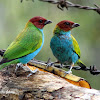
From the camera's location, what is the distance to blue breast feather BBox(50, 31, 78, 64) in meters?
4.07

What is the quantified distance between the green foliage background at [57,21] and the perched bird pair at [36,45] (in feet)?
7.30

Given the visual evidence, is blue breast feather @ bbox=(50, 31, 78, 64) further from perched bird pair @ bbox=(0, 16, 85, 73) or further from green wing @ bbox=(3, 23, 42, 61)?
green wing @ bbox=(3, 23, 42, 61)

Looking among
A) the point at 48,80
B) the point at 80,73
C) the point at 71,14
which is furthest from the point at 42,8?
the point at 48,80

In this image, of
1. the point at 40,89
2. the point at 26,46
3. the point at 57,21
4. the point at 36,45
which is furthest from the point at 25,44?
the point at 57,21

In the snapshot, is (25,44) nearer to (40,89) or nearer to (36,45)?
(36,45)

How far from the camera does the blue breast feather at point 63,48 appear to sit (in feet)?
13.4

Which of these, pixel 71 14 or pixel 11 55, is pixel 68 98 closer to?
pixel 11 55

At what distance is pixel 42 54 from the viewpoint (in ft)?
20.4

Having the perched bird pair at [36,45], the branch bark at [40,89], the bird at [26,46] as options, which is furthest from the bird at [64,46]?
the branch bark at [40,89]

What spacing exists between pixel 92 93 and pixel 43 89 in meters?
0.46

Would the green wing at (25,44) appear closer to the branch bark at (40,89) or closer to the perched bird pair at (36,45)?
the perched bird pair at (36,45)

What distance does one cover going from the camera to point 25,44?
11.6 feet

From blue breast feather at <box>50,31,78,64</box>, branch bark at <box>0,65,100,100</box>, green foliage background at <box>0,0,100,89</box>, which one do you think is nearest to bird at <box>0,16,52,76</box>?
branch bark at <box>0,65,100,100</box>

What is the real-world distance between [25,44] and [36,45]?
0.42 feet
